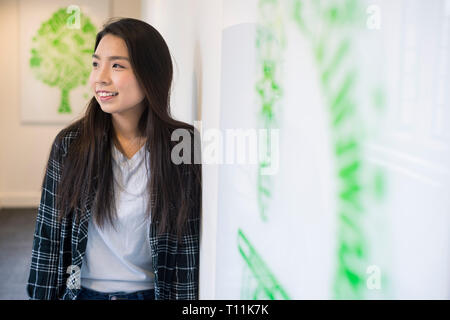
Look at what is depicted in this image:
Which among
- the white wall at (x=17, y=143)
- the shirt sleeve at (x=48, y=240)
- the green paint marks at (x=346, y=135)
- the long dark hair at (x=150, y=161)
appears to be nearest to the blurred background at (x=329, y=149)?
the green paint marks at (x=346, y=135)

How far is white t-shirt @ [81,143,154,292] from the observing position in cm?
81

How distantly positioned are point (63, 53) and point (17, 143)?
0.77 metres

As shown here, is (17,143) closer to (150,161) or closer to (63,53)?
(63,53)

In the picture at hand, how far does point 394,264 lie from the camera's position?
0.95 ft

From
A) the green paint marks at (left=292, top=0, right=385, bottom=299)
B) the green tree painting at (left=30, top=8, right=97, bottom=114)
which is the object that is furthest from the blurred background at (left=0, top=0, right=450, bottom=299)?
the green tree painting at (left=30, top=8, right=97, bottom=114)

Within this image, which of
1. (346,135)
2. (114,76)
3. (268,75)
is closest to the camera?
(346,135)

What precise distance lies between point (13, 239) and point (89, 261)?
6.93 feet

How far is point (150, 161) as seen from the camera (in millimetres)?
813

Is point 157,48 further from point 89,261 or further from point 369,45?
point 369,45

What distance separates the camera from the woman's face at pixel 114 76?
0.77 metres

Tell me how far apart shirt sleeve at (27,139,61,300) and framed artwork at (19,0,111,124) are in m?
2.58

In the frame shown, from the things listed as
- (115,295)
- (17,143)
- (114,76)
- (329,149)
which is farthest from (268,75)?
(17,143)

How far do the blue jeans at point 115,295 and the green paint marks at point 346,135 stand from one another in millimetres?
570

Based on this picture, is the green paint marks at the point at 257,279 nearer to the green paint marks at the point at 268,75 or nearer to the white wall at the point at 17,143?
the green paint marks at the point at 268,75
